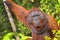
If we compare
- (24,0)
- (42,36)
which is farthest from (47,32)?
(24,0)

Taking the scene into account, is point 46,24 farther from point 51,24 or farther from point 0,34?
point 0,34

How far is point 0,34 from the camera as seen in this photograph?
4.76m

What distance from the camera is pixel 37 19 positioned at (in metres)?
3.30

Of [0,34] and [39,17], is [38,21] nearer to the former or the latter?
[39,17]

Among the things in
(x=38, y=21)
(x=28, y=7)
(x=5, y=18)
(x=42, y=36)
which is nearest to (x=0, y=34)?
(x=5, y=18)

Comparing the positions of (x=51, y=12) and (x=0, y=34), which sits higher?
(x=51, y=12)

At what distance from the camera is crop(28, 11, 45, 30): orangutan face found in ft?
10.7

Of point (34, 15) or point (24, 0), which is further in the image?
point (24, 0)

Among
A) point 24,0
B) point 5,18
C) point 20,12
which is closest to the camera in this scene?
point 20,12

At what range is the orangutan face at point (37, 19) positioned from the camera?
128 inches

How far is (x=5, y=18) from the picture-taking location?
504 centimetres

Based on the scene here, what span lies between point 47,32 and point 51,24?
5.6 inches

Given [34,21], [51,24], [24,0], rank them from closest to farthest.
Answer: [34,21]
[51,24]
[24,0]

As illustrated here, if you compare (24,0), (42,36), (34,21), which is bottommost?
(42,36)
